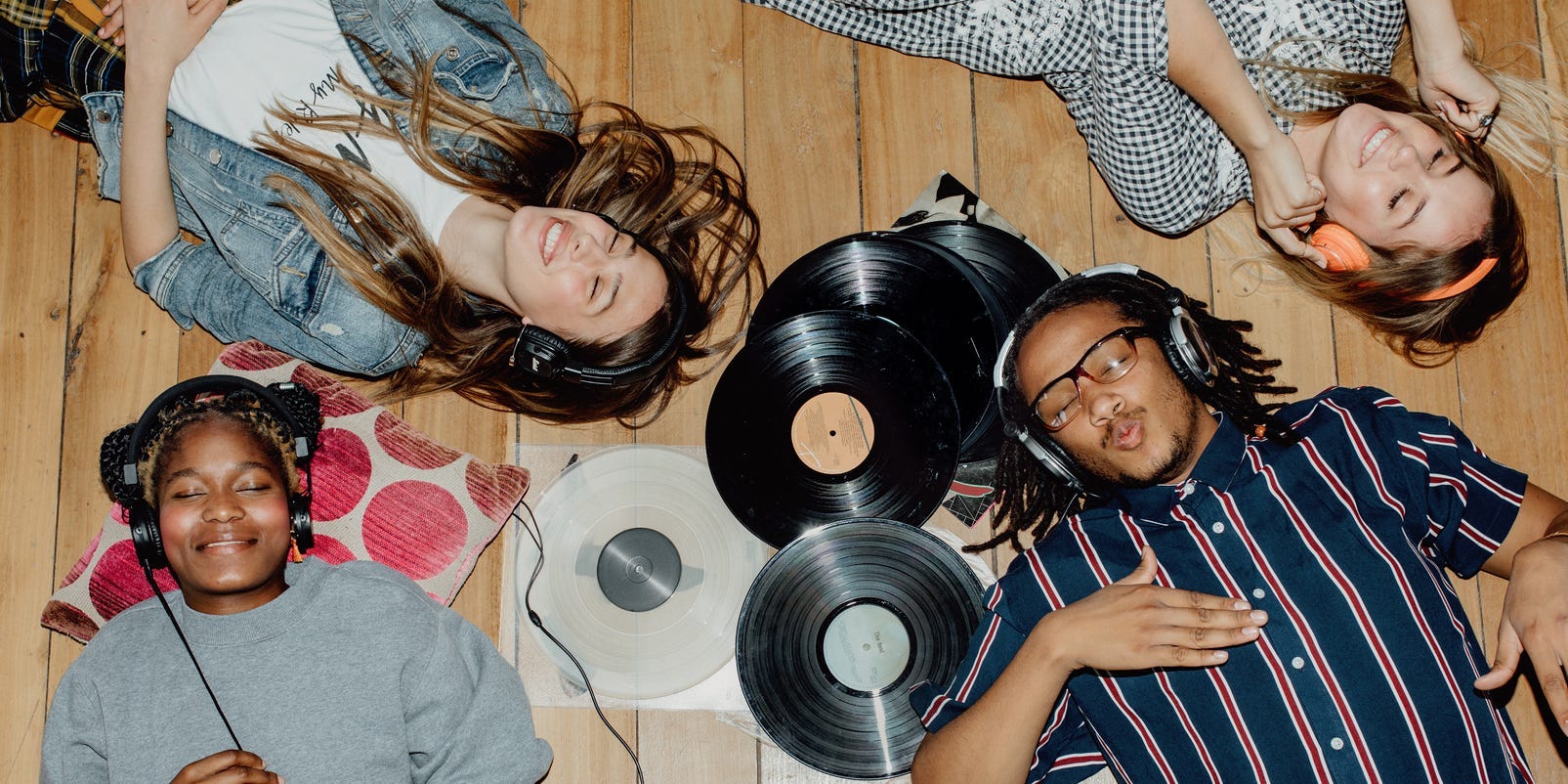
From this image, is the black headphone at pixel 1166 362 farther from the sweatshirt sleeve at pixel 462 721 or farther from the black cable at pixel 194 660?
the black cable at pixel 194 660

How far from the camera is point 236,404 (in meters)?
1.98

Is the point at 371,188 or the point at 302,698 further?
the point at 371,188

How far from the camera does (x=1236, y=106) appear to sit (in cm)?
206

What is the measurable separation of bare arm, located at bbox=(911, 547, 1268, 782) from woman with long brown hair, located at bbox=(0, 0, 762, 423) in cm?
90

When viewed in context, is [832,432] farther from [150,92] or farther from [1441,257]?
[150,92]

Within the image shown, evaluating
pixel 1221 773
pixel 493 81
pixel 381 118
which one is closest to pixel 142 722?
pixel 381 118

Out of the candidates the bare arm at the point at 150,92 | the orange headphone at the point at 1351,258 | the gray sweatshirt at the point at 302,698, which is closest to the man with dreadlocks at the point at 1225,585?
the orange headphone at the point at 1351,258

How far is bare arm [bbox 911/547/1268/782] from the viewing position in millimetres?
1676

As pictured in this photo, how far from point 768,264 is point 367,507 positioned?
967mm

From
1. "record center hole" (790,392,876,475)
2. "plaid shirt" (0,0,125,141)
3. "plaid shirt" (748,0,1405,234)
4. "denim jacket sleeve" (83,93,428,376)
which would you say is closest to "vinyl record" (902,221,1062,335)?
"plaid shirt" (748,0,1405,234)

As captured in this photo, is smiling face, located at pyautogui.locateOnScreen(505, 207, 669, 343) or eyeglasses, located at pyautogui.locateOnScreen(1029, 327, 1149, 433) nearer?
eyeglasses, located at pyautogui.locateOnScreen(1029, 327, 1149, 433)

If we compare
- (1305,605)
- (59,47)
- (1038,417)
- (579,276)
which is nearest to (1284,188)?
(1038,417)

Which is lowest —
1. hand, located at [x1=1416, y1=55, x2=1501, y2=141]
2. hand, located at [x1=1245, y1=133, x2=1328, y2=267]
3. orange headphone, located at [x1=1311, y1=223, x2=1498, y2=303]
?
orange headphone, located at [x1=1311, y1=223, x2=1498, y2=303]

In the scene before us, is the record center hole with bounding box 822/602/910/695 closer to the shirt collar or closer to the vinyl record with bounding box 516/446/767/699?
the vinyl record with bounding box 516/446/767/699
